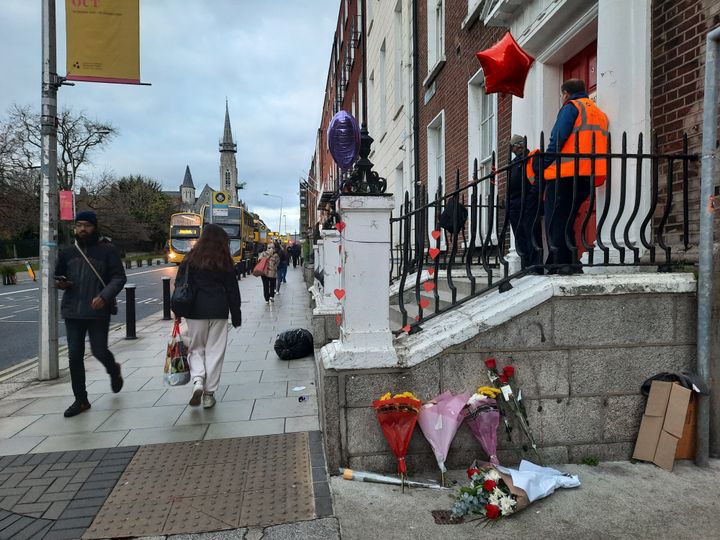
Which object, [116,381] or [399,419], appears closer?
[399,419]

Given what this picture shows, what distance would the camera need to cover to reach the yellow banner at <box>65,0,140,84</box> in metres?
5.79

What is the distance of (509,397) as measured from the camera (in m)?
3.25

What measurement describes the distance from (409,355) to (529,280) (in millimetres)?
1063

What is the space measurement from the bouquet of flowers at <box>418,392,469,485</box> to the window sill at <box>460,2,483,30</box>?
642 cm

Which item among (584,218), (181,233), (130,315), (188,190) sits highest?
(188,190)

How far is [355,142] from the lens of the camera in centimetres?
411

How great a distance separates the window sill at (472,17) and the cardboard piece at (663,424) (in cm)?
619

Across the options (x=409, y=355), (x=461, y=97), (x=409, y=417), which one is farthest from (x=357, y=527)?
(x=461, y=97)

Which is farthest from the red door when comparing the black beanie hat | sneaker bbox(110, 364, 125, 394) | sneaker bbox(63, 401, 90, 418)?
sneaker bbox(63, 401, 90, 418)

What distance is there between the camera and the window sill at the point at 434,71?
30.2 ft

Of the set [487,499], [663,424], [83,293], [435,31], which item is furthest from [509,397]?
[435,31]

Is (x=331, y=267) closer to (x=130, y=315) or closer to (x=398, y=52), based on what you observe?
(x=130, y=315)

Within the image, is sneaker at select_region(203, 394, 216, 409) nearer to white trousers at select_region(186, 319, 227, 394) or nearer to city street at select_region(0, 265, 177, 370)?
white trousers at select_region(186, 319, 227, 394)

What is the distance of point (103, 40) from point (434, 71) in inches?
238
